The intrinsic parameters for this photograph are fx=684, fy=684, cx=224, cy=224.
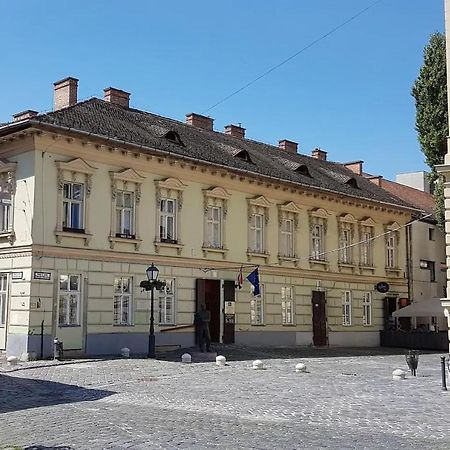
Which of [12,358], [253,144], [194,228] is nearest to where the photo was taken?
[12,358]

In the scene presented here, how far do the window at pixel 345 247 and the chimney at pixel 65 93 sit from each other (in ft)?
49.8

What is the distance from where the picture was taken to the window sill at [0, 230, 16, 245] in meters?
23.4

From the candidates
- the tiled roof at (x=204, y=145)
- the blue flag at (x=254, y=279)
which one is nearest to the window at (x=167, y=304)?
the blue flag at (x=254, y=279)

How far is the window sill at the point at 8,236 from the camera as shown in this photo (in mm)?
23406

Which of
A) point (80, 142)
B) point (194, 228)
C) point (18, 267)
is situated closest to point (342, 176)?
point (194, 228)

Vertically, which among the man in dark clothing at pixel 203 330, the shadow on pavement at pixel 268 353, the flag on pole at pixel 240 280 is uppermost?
the flag on pole at pixel 240 280

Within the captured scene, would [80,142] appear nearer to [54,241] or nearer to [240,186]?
[54,241]

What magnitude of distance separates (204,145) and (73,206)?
8.30 meters

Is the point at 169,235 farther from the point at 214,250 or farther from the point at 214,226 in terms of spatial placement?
the point at 214,226

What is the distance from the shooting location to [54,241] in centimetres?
2306

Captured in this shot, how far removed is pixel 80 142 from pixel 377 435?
Result: 653 inches

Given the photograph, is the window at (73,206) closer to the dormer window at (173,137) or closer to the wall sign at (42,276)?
the wall sign at (42,276)

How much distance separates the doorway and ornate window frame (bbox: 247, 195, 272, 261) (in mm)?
4267

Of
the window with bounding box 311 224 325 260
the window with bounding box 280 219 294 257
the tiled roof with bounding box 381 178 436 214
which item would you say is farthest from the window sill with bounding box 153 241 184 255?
the tiled roof with bounding box 381 178 436 214
